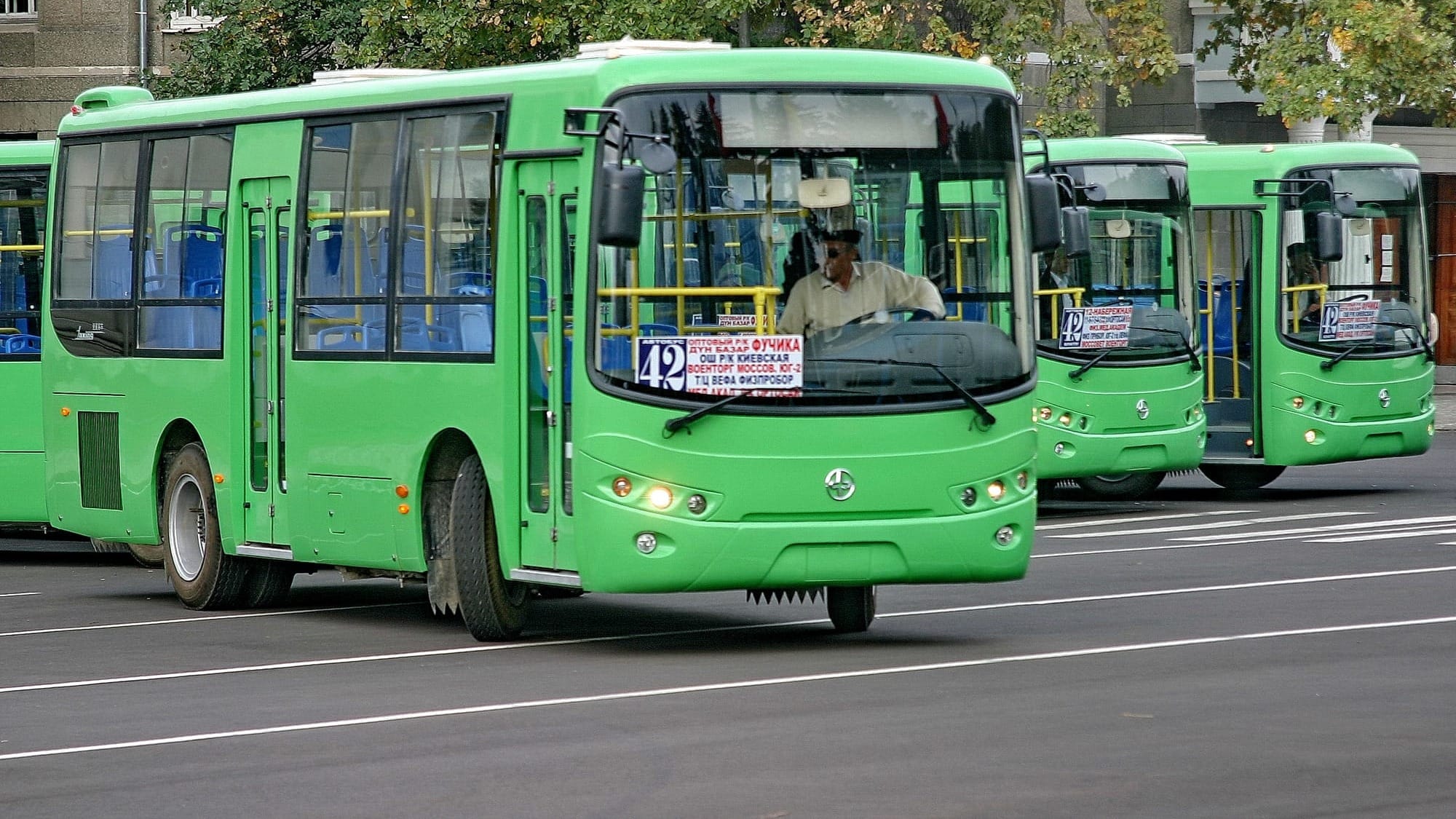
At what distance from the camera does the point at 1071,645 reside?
489 inches

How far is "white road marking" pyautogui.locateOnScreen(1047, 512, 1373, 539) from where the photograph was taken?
65.0 ft

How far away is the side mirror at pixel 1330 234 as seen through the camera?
22.3 metres

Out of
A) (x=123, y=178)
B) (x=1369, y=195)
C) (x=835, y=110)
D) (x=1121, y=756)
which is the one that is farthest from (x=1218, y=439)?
(x=1121, y=756)

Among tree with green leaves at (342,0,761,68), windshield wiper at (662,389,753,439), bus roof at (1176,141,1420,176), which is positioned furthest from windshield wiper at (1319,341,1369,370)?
windshield wiper at (662,389,753,439)

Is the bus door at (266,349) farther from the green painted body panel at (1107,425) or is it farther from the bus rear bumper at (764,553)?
the green painted body panel at (1107,425)

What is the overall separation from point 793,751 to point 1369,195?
14.9 meters

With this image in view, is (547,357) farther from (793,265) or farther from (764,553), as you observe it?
(764,553)

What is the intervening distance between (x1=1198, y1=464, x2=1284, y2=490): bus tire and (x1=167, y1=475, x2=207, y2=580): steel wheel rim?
1073 cm

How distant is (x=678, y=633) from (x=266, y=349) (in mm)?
3083

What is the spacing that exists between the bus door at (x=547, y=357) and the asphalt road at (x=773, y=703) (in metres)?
0.59

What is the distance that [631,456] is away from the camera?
1199 cm

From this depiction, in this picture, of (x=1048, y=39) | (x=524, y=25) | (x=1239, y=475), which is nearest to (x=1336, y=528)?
(x=1239, y=475)

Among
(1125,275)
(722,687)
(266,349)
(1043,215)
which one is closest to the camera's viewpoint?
(722,687)

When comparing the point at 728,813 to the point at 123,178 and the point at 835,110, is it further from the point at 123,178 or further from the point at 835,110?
the point at 123,178
